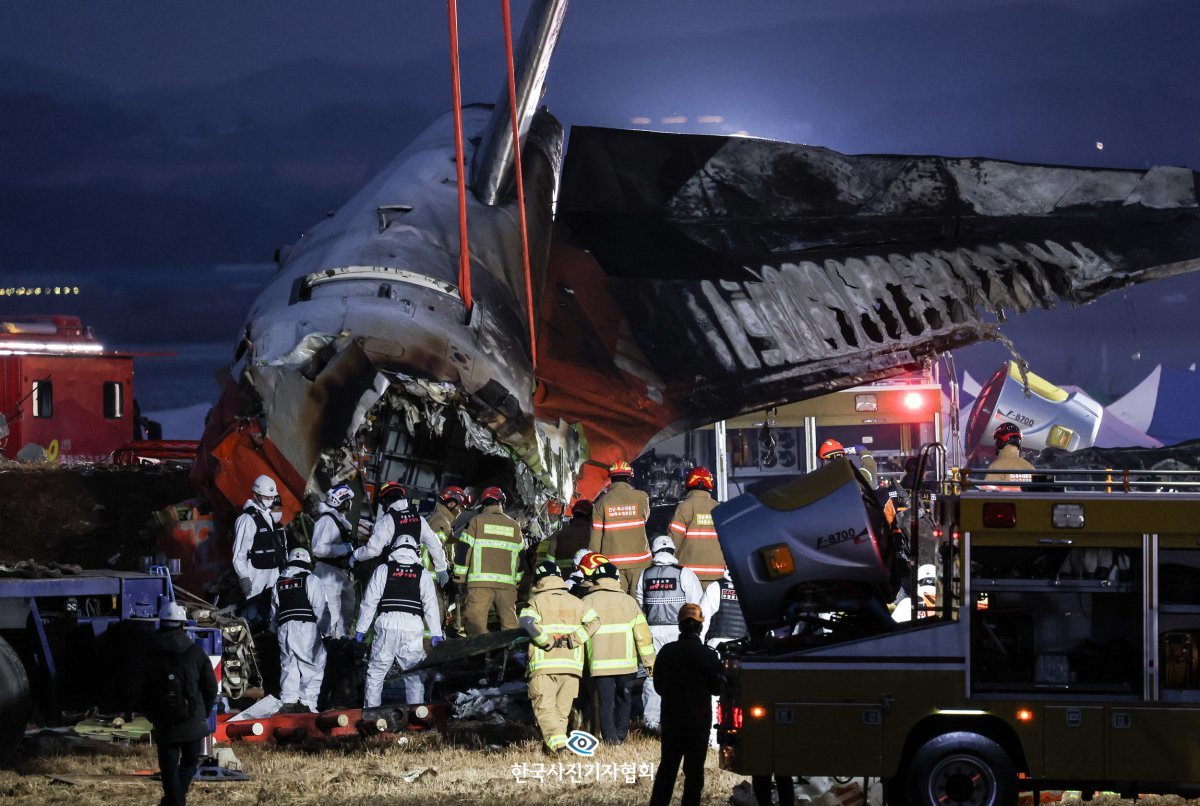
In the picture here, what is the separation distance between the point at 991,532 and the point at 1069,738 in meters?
1.19

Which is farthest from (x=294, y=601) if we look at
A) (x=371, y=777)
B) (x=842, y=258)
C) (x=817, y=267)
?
(x=842, y=258)

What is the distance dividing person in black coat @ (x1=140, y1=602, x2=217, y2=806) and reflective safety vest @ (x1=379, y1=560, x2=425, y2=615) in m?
4.18

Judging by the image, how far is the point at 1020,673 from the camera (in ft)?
28.3

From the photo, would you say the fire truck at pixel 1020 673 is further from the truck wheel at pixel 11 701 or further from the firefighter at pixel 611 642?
the truck wheel at pixel 11 701

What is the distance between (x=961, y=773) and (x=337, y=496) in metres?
8.15

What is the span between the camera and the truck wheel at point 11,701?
1094 centimetres

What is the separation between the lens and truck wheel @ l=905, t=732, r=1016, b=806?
835cm

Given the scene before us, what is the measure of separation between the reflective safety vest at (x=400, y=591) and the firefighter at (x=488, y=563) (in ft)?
4.39

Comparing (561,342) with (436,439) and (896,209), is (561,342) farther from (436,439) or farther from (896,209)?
(896,209)

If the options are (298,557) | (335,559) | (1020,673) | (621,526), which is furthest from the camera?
(621,526)

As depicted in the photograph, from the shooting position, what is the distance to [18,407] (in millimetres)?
26375

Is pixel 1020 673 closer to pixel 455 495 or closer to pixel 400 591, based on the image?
pixel 400 591

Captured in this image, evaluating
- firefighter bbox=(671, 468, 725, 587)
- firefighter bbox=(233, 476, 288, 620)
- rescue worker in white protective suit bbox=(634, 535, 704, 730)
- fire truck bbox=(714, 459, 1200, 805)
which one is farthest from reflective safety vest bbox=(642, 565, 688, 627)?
fire truck bbox=(714, 459, 1200, 805)

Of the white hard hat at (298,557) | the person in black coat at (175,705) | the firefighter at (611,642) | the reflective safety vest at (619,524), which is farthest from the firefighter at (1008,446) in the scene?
the person in black coat at (175,705)
